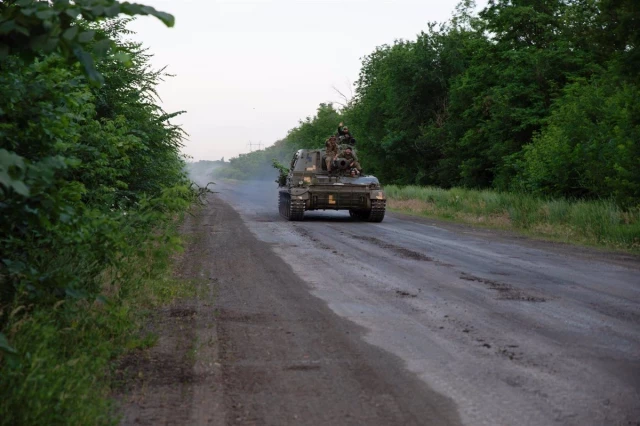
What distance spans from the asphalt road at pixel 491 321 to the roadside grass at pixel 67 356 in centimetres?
135

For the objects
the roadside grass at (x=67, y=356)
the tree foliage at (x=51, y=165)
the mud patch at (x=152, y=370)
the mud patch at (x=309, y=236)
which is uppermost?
the tree foliage at (x=51, y=165)

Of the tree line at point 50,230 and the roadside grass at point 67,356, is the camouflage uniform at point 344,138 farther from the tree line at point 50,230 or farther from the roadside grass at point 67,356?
the roadside grass at point 67,356

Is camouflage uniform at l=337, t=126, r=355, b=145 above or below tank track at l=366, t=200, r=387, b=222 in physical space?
above

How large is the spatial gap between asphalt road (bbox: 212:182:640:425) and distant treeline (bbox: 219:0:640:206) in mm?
8176

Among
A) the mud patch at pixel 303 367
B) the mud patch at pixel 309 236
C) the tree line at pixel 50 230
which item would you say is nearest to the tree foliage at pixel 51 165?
the tree line at pixel 50 230

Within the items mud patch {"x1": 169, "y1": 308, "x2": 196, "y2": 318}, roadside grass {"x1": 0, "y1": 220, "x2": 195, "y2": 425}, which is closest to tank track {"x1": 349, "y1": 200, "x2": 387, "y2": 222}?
mud patch {"x1": 169, "y1": 308, "x2": 196, "y2": 318}

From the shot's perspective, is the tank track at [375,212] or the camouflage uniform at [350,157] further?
the camouflage uniform at [350,157]

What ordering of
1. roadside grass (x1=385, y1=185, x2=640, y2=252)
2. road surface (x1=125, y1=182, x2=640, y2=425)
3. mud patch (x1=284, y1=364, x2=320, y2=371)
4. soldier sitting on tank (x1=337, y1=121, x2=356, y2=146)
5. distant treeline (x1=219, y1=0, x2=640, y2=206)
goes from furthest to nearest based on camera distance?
soldier sitting on tank (x1=337, y1=121, x2=356, y2=146)
distant treeline (x1=219, y1=0, x2=640, y2=206)
roadside grass (x1=385, y1=185, x2=640, y2=252)
mud patch (x1=284, y1=364, x2=320, y2=371)
road surface (x1=125, y1=182, x2=640, y2=425)

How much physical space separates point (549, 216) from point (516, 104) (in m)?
18.3

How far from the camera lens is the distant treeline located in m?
20.0

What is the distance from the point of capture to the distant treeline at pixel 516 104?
20000mm

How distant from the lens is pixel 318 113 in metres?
86.8

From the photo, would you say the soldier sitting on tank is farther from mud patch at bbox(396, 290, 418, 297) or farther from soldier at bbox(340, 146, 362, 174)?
mud patch at bbox(396, 290, 418, 297)


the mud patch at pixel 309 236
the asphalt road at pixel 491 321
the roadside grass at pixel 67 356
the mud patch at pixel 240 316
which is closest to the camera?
the roadside grass at pixel 67 356
